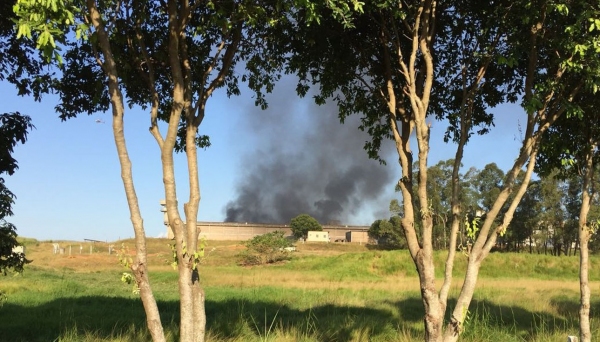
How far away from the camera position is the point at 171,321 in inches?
435

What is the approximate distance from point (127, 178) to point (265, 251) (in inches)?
1853

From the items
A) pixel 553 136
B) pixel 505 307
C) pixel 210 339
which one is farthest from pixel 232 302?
pixel 553 136

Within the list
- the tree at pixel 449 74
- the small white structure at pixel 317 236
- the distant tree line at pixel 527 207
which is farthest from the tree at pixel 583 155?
the small white structure at pixel 317 236

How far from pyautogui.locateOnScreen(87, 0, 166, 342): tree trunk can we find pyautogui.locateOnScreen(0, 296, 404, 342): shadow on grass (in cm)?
389

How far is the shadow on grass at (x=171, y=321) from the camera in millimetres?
10219

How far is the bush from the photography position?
5184cm

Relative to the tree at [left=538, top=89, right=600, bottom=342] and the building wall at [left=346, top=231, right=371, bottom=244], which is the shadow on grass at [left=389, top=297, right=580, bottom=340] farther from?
the building wall at [left=346, top=231, right=371, bottom=244]

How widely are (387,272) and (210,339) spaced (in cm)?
3801

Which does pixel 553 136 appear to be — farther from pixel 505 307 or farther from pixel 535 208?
pixel 535 208

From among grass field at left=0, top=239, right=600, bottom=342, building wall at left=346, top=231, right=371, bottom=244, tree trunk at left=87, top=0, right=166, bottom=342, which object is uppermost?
tree trunk at left=87, top=0, right=166, bottom=342

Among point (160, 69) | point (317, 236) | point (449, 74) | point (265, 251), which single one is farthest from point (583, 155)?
point (317, 236)

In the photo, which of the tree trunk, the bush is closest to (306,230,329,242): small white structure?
the bush

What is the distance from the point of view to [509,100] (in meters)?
9.61

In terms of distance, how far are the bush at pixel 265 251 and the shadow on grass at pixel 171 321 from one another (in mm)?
31808
